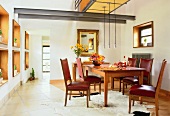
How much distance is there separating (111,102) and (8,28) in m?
2.98

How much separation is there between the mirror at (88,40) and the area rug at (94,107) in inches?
118

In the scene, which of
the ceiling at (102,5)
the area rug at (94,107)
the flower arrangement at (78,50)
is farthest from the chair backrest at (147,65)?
the flower arrangement at (78,50)

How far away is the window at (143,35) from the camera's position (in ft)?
17.8

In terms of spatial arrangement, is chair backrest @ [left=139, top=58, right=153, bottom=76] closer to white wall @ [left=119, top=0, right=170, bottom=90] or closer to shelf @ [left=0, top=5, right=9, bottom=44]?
white wall @ [left=119, top=0, right=170, bottom=90]

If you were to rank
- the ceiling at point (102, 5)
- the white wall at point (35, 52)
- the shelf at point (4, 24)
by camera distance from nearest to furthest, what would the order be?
1. the shelf at point (4, 24)
2. the ceiling at point (102, 5)
3. the white wall at point (35, 52)

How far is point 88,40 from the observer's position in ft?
22.0

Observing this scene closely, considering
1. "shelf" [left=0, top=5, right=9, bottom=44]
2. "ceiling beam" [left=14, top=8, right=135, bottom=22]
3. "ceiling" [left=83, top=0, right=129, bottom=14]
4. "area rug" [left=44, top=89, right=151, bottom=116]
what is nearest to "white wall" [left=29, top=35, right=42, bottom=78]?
"ceiling beam" [left=14, top=8, right=135, bottom=22]

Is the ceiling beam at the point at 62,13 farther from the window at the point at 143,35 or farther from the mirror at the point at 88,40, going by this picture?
the mirror at the point at 88,40

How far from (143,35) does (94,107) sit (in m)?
3.66

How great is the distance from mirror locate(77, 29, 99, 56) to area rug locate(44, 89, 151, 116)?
301 centimetres

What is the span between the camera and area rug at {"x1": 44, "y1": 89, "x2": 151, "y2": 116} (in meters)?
2.95

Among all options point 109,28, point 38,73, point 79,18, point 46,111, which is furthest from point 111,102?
point 38,73

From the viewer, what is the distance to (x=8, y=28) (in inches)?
154

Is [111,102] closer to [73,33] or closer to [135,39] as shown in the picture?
[135,39]
